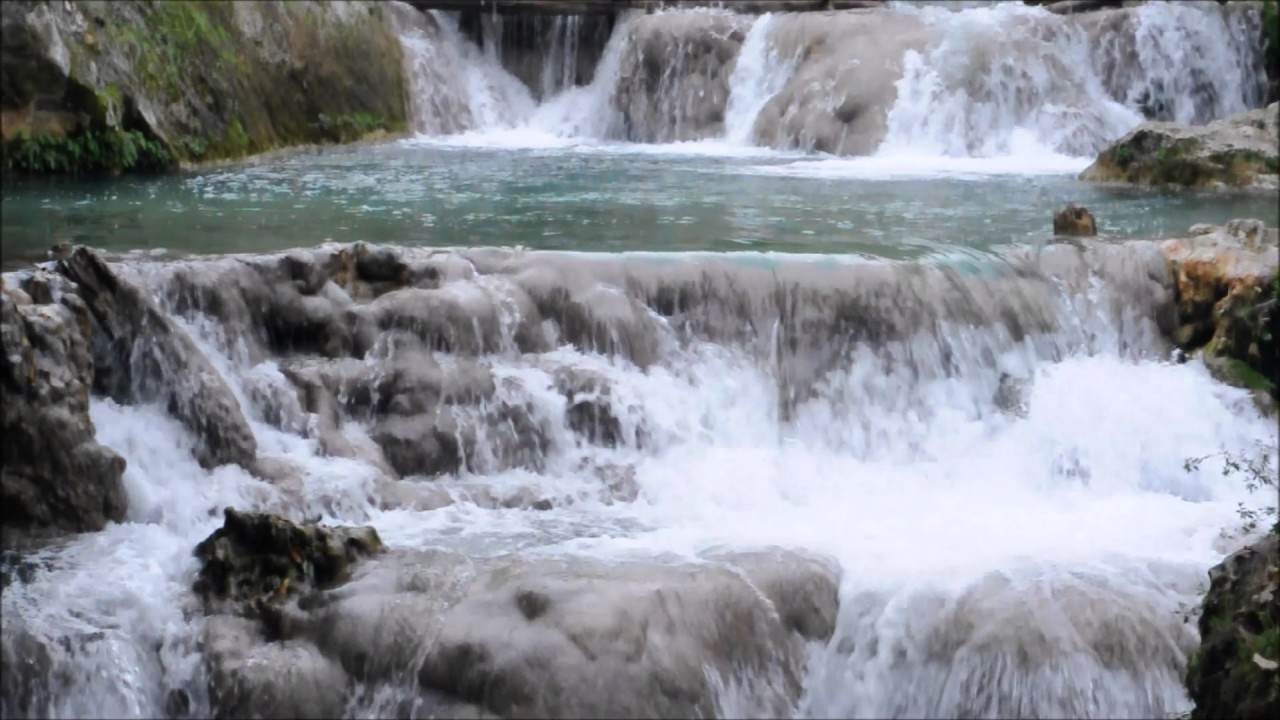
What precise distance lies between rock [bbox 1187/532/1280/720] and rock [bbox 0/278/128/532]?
4277mm

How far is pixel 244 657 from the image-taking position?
583 centimetres

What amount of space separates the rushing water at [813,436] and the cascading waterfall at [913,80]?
11.0 ft

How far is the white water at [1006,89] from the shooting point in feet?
53.0

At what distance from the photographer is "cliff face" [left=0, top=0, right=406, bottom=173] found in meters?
12.5

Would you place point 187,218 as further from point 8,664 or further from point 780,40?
point 780,40

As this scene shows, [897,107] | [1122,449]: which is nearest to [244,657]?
[1122,449]

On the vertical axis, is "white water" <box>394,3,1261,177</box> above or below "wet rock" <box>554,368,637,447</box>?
above

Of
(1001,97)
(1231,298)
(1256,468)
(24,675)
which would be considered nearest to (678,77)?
(1001,97)

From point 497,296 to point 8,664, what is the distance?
329 centimetres

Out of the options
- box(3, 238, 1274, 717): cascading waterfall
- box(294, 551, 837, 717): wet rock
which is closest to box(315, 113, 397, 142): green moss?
box(3, 238, 1274, 717): cascading waterfall

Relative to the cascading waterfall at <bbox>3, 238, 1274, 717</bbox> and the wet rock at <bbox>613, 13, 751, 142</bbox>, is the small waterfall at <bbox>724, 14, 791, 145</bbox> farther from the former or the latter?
the cascading waterfall at <bbox>3, 238, 1274, 717</bbox>

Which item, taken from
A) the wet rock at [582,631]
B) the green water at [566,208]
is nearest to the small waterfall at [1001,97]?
the green water at [566,208]

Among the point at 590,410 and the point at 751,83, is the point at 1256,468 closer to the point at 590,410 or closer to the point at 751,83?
the point at 590,410

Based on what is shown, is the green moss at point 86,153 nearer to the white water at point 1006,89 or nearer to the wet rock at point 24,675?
the white water at point 1006,89
